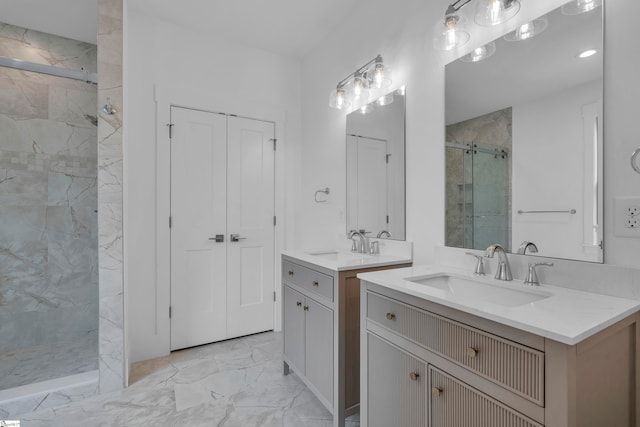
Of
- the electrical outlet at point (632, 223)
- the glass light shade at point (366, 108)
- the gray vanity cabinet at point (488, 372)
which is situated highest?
the glass light shade at point (366, 108)

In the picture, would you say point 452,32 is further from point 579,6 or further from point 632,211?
point 632,211

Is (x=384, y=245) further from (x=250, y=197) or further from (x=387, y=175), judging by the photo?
(x=250, y=197)

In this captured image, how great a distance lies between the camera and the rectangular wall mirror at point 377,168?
202 cm

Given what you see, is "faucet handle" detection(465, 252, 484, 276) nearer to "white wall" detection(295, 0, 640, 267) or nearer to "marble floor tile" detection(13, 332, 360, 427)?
"white wall" detection(295, 0, 640, 267)

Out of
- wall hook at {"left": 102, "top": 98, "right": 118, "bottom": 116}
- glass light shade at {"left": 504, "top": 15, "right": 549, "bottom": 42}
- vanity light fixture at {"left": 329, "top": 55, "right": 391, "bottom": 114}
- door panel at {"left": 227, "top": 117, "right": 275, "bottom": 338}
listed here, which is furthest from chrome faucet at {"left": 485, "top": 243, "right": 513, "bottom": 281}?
wall hook at {"left": 102, "top": 98, "right": 118, "bottom": 116}

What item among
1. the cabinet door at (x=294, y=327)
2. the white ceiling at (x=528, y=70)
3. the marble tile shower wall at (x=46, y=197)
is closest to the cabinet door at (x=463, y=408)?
the cabinet door at (x=294, y=327)

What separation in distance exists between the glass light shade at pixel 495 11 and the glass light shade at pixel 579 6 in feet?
0.61

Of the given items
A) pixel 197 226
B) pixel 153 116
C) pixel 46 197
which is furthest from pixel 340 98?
pixel 46 197

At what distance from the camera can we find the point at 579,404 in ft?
2.55

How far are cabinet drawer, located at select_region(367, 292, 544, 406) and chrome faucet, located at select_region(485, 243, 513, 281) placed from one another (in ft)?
1.52

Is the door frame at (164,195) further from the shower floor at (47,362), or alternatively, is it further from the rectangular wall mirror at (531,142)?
the rectangular wall mirror at (531,142)

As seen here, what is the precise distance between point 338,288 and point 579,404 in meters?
1.02

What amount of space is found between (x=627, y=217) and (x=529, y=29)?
2.80 ft

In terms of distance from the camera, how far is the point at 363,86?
2234 millimetres
